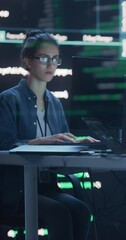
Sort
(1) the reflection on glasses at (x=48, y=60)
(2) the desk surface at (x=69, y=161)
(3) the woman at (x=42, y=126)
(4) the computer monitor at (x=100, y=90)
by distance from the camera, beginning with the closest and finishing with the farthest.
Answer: (2) the desk surface at (x=69, y=161) < (4) the computer monitor at (x=100, y=90) < (3) the woman at (x=42, y=126) < (1) the reflection on glasses at (x=48, y=60)

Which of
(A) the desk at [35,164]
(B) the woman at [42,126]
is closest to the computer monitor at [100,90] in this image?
(B) the woman at [42,126]

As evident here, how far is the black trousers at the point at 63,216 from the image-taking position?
4.98 ft

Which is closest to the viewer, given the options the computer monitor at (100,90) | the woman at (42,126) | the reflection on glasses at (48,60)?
the computer monitor at (100,90)

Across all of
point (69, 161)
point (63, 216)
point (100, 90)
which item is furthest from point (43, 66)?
point (69, 161)

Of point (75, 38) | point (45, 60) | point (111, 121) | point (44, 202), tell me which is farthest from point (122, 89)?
point (75, 38)

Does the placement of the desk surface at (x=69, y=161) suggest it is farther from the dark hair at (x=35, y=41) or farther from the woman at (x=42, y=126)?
the dark hair at (x=35, y=41)

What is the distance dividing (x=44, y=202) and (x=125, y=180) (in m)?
1.20

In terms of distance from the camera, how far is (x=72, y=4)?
295 cm

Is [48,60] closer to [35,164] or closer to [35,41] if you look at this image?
[35,41]

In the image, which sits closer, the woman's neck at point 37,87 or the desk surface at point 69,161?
the desk surface at point 69,161

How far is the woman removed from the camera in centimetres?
154

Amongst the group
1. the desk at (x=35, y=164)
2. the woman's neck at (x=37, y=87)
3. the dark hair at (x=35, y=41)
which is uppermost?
the dark hair at (x=35, y=41)

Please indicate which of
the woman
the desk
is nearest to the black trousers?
the woman

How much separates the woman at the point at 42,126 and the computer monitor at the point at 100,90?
0.40 feet
